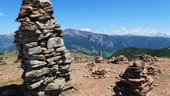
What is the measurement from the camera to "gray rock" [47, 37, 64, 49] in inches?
1983

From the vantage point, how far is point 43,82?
49.2 m

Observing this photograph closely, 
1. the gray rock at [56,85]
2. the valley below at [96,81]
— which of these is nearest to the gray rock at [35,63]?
the gray rock at [56,85]

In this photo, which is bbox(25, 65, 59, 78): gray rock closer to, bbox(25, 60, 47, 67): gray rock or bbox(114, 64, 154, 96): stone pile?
bbox(25, 60, 47, 67): gray rock

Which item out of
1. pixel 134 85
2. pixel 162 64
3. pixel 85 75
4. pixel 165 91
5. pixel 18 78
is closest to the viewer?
pixel 134 85

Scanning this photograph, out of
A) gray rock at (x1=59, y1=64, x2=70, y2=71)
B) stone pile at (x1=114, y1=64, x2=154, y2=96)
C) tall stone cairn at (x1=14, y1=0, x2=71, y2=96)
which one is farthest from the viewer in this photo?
gray rock at (x1=59, y1=64, x2=70, y2=71)

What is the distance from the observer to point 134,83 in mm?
45938

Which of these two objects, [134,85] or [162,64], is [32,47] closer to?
[134,85]

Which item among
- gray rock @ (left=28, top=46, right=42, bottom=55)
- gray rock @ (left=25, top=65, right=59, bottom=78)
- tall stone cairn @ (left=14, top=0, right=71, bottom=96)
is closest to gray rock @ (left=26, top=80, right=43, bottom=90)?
tall stone cairn @ (left=14, top=0, right=71, bottom=96)

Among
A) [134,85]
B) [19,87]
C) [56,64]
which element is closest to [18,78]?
[19,87]

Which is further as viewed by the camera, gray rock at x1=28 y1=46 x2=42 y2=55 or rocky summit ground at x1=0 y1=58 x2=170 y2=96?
rocky summit ground at x1=0 y1=58 x2=170 y2=96

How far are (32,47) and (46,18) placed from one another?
17.9ft

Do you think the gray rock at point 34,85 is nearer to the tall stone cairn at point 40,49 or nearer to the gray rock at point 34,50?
the tall stone cairn at point 40,49

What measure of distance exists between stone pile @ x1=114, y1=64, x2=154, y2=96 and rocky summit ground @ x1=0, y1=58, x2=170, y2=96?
492 centimetres

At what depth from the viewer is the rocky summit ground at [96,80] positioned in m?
53.9
